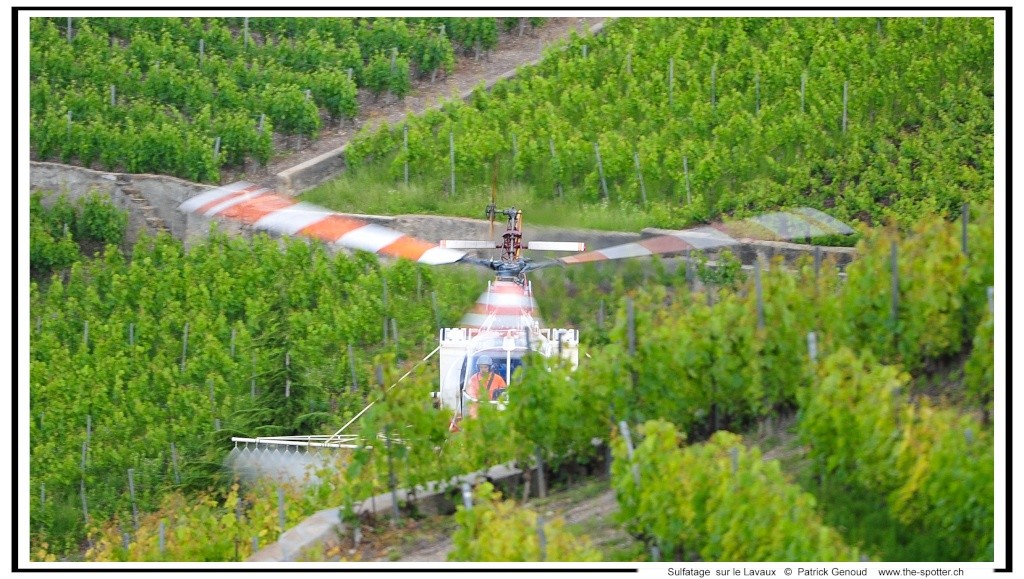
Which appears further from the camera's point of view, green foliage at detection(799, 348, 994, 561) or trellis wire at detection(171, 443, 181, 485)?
trellis wire at detection(171, 443, 181, 485)

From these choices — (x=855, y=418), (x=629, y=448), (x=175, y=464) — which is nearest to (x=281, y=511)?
(x=629, y=448)

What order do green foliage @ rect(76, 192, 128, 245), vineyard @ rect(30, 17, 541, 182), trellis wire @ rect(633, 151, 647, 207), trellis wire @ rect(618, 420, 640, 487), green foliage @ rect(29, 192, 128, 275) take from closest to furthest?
trellis wire @ rect(618, 420, 640, 487)
trellis wire @ rect(633, 151, 647, 207)
green foliage @ rect(29, 192, 128, 275)
green foliage @ rect(76, 192, 128, 245)
vineyard @ rect(30, 17, 541, 182)

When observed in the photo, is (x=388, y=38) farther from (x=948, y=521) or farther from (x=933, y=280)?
(x=948, y=521)

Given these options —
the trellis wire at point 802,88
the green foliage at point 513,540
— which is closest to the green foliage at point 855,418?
the green foliage at point 513,540

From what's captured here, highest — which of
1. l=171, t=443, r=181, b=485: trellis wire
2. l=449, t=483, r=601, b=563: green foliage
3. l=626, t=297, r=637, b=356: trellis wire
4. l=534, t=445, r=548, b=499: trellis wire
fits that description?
l=626, t=297, r=637, b=356: trellis wire

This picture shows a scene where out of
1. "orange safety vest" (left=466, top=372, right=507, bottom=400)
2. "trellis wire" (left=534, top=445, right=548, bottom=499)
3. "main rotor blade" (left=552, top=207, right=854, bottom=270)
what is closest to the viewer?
"trellis wire" (left=534, top=445, right=548, bottom=499)

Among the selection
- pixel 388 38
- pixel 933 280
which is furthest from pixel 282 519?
pixel 388 38

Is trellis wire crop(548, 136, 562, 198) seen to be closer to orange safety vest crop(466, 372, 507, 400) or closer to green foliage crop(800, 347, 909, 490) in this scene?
orange safety vest crop(466, 372, 507, 400)

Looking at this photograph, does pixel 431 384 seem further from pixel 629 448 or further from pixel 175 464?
pixel 175 464

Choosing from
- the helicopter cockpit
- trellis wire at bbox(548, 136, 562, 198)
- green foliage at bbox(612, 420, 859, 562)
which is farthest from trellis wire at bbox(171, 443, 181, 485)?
green foliage at bbox(612, 420, 859, 562)
